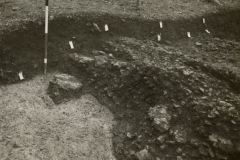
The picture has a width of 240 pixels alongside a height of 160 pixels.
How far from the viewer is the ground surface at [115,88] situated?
15.4 ft

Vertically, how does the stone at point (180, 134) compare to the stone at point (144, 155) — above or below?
above

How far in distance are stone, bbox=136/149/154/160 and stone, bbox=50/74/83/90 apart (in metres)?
2.68

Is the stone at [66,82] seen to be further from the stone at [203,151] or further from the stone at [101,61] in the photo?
the stone at [203,151]

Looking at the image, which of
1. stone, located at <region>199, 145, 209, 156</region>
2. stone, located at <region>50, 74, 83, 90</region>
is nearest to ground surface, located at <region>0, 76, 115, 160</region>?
stone, located at <region>50, 74, 83, 90</region>

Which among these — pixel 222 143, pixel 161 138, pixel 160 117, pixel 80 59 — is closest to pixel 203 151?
pixel 222 143

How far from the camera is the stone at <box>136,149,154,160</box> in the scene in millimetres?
4589

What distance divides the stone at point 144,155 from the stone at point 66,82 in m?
2.68

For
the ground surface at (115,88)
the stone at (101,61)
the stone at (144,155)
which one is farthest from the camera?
the stone at (101,61)

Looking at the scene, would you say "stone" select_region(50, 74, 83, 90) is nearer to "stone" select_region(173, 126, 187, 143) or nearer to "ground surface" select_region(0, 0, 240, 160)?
"ground surface" select_region(0, 0, 240, 160)

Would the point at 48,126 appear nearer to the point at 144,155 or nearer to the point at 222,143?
the point at 144,155

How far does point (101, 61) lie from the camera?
6.64 m

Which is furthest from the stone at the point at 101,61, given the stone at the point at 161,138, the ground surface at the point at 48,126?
the stone at the point at 161,138

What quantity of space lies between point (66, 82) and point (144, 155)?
10.1 ft

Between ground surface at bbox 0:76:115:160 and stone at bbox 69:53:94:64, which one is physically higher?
stone at bbox 69:53:94:64
